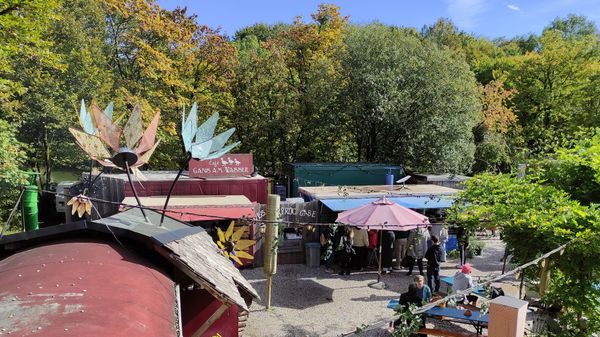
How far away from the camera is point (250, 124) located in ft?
80.7

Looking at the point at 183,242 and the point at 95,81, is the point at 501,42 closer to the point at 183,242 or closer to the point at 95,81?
the point at 95,81

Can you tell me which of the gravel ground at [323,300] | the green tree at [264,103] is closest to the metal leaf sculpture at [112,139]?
the gravel ground at [323,300]

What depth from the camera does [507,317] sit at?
3.85 meters

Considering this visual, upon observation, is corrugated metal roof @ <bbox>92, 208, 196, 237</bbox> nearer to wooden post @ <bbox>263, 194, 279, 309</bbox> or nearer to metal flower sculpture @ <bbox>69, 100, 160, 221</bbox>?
metal flower sculpture @ <bbox>69, 100, 160, 221</bbox>

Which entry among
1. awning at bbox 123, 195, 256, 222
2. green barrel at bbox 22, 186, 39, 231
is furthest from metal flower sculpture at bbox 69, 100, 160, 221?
green barrel at bbox 22, 186, 39, 231

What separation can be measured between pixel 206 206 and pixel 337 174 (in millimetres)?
8634

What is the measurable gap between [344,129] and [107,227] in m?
21.2

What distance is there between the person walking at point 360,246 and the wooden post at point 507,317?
9.29 meters

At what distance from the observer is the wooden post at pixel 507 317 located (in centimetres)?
380

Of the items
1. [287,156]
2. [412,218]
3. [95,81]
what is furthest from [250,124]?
[412,218]

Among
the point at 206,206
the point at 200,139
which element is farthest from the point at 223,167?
the point at 200,139

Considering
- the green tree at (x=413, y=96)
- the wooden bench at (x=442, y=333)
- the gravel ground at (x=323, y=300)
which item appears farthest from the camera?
the green tree at (x=413, y=96)

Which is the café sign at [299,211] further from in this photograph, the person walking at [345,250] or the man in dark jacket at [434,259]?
the man in dark jacket at [434,259]

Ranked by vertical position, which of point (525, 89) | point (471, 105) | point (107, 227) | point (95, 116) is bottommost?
point (107, 227)
